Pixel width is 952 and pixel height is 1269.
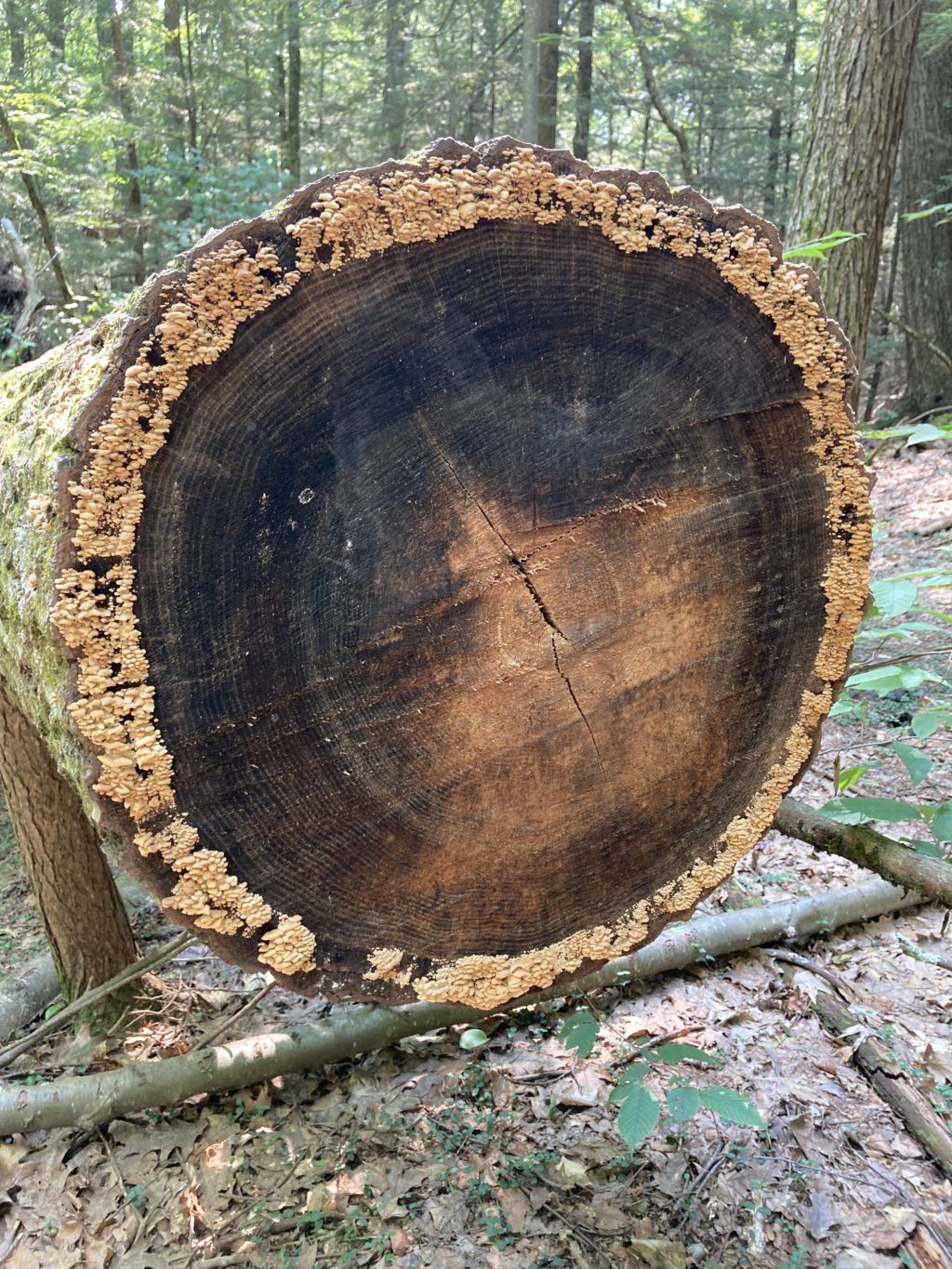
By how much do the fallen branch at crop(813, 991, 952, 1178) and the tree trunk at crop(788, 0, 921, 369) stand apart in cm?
288

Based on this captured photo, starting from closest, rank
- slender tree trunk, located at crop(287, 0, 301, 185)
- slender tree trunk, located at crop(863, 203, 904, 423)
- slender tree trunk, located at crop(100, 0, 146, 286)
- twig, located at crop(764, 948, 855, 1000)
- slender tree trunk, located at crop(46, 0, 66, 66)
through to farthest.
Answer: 1. twig, located at crop(764, 948, 855, 1000)
2. slender tree trunk, located at crop(100, 0, 146, 286)
3. slender tree trunk, located at crop(46, 0, 66, 66)
4. slender tree trunk, located at crop(287, 0, 301, 185)
5. slender tree trunk, located at crop(863, 203, 904, 423)

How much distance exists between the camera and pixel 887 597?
1.83 m

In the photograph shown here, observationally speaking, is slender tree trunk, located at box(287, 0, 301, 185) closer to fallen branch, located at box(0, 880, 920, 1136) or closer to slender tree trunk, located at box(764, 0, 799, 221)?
slender tree trunk, located at box(764, 0, 799, 221)

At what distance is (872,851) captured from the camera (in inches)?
71.7

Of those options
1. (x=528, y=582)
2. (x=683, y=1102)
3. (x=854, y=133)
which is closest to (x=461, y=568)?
(x=528, y=582)

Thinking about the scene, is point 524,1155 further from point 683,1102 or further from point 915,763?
point 915,763

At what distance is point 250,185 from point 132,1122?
812 centimetres

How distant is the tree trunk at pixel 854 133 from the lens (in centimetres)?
344

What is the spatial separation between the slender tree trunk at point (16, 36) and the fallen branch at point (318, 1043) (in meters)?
11.3

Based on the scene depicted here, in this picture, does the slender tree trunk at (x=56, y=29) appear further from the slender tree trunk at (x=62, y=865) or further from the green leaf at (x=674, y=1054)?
the green leaf at (x=674, y=1054)

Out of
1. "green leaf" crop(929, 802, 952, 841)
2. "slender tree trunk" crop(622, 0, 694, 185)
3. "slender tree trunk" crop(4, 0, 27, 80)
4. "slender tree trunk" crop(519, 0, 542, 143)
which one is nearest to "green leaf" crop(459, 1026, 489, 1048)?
"green leaf" crop(929, 802, 952, 841)

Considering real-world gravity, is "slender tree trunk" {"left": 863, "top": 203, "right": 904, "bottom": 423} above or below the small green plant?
above

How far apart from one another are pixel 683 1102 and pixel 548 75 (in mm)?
10238

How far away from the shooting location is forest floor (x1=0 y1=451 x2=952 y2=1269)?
5.76ft
